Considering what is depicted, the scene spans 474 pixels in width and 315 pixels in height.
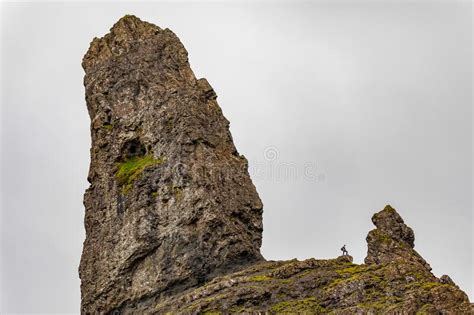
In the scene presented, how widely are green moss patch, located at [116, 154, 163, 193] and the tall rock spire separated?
5.9 inches

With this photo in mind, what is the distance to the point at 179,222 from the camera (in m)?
120

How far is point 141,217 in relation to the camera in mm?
122188

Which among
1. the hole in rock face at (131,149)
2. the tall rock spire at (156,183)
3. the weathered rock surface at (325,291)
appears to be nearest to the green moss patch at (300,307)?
the weathered rock surface at (325,291)

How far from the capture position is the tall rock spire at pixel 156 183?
390 ft

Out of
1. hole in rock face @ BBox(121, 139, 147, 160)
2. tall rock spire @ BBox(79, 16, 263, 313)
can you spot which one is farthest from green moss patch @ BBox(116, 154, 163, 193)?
hole in rock face @ BBox(121, 139, 147, 160)

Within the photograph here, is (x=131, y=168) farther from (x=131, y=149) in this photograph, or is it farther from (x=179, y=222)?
(x=179, y=222)

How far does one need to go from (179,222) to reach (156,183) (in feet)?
20.6

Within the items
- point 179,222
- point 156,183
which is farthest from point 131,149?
point 179,222

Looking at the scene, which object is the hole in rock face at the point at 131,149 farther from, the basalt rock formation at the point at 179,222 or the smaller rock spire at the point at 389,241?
the smaller rock spire at the point at 389,241

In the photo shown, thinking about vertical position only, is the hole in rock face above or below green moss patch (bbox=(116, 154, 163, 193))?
above

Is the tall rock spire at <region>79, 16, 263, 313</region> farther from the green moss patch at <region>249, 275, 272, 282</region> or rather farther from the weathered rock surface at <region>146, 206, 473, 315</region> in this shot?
the green moss patch at <region>249, 275, 272, 282</region>

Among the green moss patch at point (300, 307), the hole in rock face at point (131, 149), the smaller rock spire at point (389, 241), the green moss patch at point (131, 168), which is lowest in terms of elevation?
the green moss patch at point (300, 307)

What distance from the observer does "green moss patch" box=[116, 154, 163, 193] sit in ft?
413

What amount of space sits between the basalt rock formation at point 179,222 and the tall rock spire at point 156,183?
0.40 feet
